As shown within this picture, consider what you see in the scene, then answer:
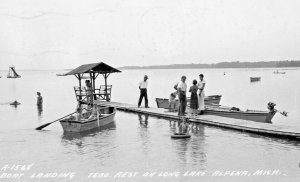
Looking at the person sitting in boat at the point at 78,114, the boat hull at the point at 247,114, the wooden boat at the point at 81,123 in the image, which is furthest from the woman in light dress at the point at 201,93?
the person sitting in boat at the point at 78,114

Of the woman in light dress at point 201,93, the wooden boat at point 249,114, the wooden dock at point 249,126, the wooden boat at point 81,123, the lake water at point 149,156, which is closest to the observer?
the lake water at point 149,156

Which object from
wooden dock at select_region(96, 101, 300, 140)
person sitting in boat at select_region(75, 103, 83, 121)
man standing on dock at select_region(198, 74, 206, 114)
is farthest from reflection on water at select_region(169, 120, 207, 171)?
person sitting in boat at select_region(75, 103, 83, 121)

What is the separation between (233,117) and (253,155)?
8153mm

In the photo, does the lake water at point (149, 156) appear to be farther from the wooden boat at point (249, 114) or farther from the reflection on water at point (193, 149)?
the wooden boat at point (249, 114)

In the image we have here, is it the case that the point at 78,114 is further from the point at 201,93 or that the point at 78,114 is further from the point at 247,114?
the point at 247,114

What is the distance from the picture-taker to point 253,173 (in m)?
11.1

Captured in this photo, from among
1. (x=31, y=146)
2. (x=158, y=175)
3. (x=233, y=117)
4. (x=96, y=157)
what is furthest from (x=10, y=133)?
(x=233, y=117)

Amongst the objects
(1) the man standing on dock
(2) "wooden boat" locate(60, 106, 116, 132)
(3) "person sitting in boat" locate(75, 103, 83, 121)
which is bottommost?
(2) "wooden boat" locate(60, 106, 116, 132)

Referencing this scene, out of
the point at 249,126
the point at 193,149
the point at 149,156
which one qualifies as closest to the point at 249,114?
the point at 249,126

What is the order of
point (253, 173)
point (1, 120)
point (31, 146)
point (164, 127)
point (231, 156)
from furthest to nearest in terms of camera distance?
point (1, 120) < point (164, 127) < point (31, 146) < point (231, 156) < point (253, 173)

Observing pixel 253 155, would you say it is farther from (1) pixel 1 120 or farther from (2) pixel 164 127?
(1) pixel 1 120

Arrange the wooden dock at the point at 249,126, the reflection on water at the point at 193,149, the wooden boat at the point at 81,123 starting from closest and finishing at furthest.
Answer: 1. the reflection on water at the point at 193,149
2. the wooden dock at the point at 249,126
3. the wooden boat at the point at 81,123

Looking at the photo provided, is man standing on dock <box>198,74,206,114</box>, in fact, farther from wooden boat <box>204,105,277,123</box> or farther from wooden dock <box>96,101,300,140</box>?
wooden boat <box>204,105,277,123</box>

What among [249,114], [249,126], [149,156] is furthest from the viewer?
[249,114]
